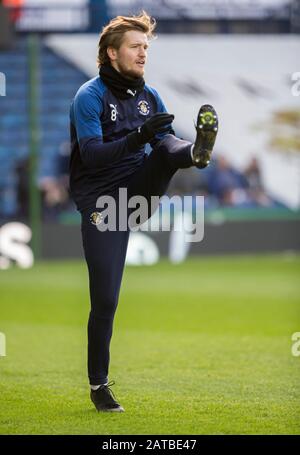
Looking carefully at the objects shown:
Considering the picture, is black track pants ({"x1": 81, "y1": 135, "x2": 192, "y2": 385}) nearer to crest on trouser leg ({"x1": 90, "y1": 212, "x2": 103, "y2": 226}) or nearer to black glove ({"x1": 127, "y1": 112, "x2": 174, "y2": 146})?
crest on trouser leg ({"x1": 90, "y1": 212, "x2": 103, "y2": 226})

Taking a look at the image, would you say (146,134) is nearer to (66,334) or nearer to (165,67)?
(66,334)

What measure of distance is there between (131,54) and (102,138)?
498mm

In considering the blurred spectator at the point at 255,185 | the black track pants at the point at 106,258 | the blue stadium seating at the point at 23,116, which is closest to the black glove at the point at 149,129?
the black track pants at the point at 106,258

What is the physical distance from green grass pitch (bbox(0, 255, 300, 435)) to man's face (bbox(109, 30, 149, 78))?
6.24 ft

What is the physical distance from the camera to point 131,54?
619cm

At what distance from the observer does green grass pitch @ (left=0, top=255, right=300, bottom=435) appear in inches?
241

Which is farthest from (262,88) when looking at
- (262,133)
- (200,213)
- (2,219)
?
(2,219)

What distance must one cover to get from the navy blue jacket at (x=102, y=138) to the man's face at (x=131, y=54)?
0.15m

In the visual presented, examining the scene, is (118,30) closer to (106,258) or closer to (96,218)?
(96,218)

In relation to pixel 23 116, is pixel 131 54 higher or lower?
higher

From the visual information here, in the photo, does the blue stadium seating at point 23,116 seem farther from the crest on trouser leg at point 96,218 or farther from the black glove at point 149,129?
the black glove at point 149,129

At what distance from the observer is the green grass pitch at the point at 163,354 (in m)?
6.12

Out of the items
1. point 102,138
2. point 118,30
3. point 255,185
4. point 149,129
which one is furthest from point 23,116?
point 149,129

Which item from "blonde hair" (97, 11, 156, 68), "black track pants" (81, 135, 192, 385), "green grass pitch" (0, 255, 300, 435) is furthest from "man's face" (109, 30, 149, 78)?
"green grass pitch" (0, 255, 300, 435)
